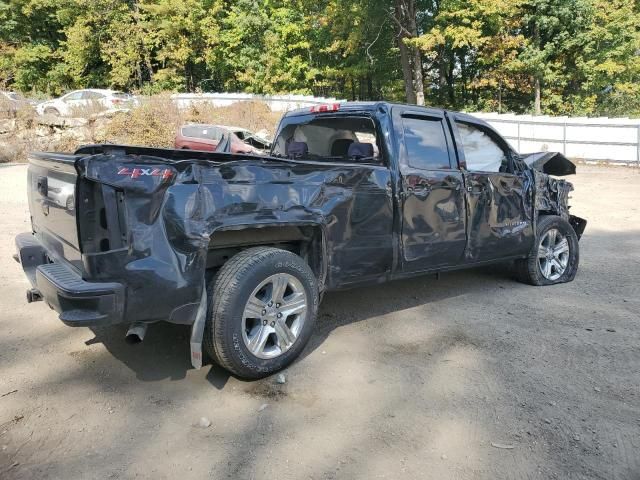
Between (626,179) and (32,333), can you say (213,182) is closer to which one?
(32,333)

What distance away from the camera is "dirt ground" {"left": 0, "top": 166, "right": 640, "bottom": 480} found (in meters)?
2.76

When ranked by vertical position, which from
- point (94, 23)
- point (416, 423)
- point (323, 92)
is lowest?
point (416, 423)

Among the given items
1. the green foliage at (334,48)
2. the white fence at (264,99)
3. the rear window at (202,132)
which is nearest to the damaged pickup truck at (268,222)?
the rear window at (202,132)

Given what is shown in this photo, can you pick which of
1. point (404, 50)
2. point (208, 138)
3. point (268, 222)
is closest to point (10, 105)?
point (208, 138)

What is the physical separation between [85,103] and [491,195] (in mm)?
23107

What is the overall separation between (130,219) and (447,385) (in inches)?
90.1

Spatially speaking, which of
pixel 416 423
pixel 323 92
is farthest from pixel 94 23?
pixel 416 423

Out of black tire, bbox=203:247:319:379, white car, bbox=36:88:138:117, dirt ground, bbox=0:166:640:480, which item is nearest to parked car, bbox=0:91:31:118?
white car, bbox=36:88:138:117

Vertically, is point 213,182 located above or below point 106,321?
above

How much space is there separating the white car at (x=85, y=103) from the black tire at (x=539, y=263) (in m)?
21.3

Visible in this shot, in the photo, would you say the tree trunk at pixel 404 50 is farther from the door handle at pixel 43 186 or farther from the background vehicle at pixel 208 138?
the door handle at pixel 43 186

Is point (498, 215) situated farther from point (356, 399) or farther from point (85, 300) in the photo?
point (85, 300)

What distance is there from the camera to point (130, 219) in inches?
118

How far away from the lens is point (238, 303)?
3.34m
